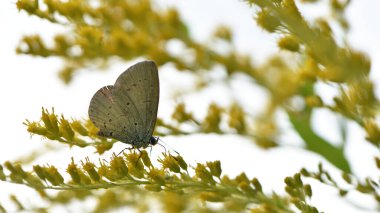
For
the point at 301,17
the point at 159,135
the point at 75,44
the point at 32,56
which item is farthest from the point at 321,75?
the point at 32,56

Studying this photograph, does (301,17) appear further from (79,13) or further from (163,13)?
(163,13)

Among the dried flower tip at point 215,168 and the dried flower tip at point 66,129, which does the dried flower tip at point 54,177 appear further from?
the dried flower tip at point 215,168

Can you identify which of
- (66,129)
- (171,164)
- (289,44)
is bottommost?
(171,164)

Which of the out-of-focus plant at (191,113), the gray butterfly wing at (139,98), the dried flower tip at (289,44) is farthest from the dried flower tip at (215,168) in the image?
the dried flower tip at (289,44)

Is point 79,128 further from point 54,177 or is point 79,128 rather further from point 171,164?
point 171,164

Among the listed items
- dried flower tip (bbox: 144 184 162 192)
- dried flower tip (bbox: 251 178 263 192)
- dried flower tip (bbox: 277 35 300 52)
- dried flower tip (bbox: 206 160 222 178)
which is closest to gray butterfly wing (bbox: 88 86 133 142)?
dried flower tip (bbox: 144 184 162 192)

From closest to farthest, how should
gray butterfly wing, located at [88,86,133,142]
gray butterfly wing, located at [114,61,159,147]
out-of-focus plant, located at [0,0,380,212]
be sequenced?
out-of-focus plant, located at [0,0,380,212] → gray butterfly wing, located at [88,86,133,142] → gray butterfly wing, located at [114,61,159,147]

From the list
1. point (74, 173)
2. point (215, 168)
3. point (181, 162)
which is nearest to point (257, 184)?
point (215, 168)

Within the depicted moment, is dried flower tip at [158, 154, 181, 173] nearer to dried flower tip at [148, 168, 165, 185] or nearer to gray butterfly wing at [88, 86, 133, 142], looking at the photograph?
dried flower tip at [148, 168, 165, 185]
